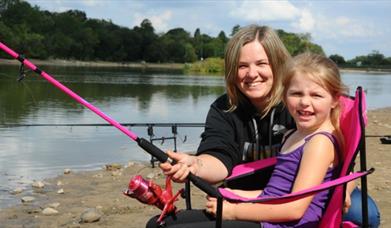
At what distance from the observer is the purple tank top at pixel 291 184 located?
298cm

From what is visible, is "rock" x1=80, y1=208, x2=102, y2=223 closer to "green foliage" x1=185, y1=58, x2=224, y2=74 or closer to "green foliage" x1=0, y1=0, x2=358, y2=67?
"green foliage" x1=185, y1=58, x2=224, y2=74

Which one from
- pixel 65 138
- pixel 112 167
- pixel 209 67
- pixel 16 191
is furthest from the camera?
pixel 209 67

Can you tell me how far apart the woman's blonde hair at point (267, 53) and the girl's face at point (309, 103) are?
1.59ft

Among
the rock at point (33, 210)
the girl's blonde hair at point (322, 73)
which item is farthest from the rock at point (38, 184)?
the girl's blonde hair at point (322, 73)

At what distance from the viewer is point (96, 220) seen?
6.30 metres

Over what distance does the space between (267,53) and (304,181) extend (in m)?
0.96

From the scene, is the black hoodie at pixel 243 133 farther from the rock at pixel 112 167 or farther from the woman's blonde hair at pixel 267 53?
the rock at pixel 112 167

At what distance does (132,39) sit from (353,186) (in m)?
125

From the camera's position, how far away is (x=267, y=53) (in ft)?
11.7

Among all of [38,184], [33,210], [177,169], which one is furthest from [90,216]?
[177,169]

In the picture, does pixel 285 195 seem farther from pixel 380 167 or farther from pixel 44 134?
pixel 44 134

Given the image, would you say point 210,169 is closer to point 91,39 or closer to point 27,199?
point 27,199

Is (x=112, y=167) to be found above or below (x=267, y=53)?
below

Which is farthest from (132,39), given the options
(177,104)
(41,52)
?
(177,104)
